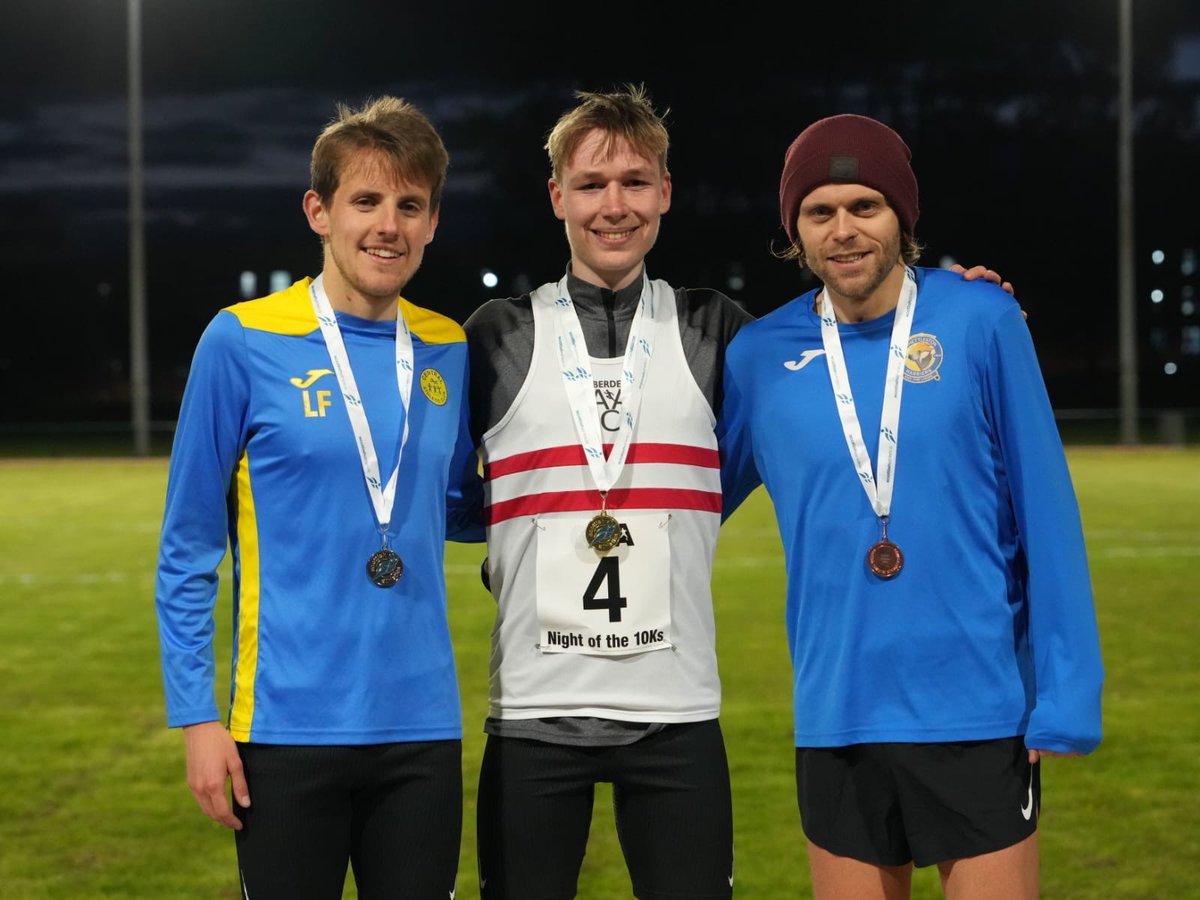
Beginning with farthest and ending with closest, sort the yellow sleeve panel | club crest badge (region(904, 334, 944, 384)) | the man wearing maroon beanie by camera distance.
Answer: the yellow sleeve panel → club crest badge (region(904, 334, 944, 384)) → the man wearing maroon beanie

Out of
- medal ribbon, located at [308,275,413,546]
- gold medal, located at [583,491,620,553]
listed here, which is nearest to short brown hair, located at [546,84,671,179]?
medal ribbon, located at [308,275,413,546]

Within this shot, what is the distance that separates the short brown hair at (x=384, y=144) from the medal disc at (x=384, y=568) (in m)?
0.73

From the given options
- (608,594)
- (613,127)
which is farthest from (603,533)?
(613,127)

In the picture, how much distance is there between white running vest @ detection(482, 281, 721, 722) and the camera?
9.63ft

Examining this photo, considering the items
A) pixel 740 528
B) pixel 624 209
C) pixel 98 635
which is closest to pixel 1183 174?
pixel 740 528

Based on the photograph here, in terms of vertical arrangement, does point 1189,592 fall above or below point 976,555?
below

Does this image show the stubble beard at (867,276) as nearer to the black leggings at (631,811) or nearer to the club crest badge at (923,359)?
the club crest badge at (923,359)

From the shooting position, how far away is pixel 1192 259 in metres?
65.0

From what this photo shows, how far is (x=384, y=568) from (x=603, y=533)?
0.46m

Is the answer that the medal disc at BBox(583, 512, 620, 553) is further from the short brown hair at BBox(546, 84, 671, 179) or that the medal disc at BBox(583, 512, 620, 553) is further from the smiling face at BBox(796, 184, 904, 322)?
the short brown hair at BBox(546, 84, 671, 179)

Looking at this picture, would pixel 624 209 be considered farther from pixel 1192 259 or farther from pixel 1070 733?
pixel 1192 259

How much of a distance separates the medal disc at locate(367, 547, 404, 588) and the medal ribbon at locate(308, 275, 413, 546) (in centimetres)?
3

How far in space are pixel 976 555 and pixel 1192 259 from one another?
67.8 meters

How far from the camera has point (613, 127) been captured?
3.12 metres
